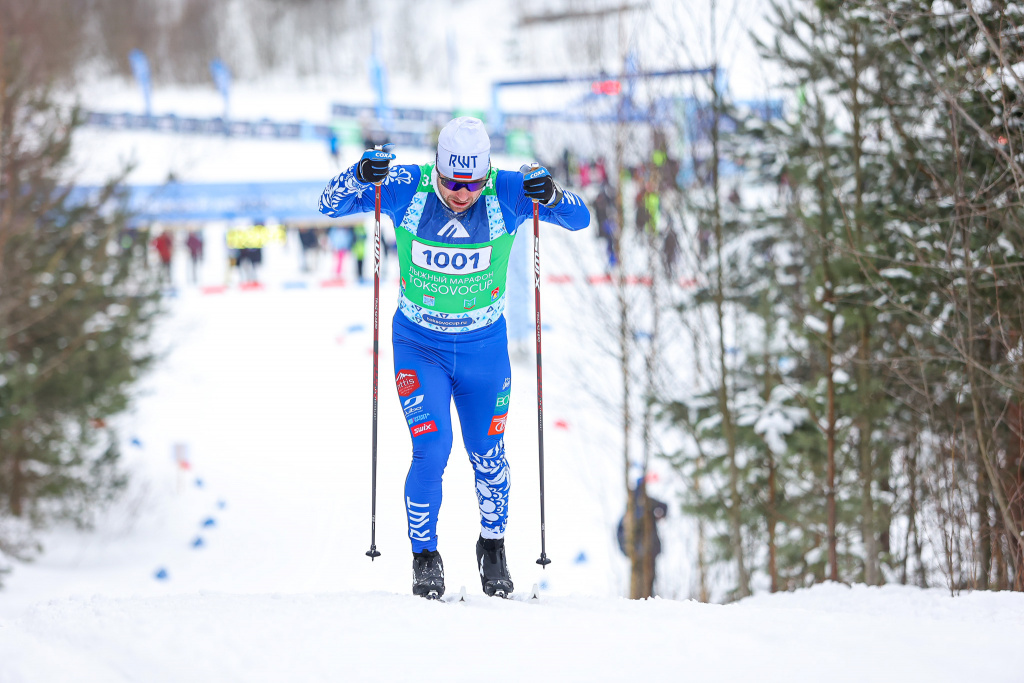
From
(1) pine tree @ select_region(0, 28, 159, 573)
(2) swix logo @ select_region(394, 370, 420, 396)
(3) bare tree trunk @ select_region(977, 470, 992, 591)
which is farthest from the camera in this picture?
(1) pine tree @ select_region(0, 28, 159, 573)

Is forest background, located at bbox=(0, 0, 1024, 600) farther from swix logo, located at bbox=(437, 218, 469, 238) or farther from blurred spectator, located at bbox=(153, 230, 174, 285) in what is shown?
blurred spectator, located at bbox=(153, 230, 174, 285)

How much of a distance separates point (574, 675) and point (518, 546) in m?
8.74

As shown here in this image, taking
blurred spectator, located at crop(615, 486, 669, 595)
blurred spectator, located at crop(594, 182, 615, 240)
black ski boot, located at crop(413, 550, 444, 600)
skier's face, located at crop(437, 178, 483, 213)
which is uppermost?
blurred spectator, located at crop(594, 182, 615, 240)

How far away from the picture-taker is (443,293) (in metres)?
3.74

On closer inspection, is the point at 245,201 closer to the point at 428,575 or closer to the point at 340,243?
the point at 340,243

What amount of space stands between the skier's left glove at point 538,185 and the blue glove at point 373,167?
1.99 ft

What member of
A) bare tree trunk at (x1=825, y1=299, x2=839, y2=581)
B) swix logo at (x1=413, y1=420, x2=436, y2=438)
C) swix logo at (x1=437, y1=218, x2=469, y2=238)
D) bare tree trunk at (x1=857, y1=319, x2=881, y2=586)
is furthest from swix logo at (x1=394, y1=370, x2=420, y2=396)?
bare tree trunk at (x1=857, y1=319, x2=881, y2=586)

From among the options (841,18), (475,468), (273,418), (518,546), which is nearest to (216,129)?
(273,418)

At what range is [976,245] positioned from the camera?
6023 mm

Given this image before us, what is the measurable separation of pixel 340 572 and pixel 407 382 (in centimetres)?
825

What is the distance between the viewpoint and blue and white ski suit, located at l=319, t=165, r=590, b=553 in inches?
146

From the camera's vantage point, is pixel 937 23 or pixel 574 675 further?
pixel 937 23

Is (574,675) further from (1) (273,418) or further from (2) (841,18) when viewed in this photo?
(1) (273,418)

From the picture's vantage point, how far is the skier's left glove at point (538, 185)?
3.70 m
